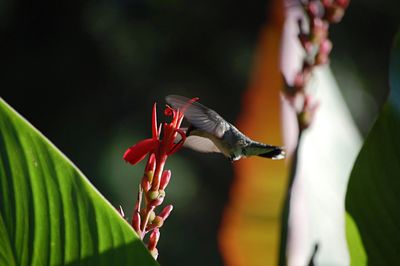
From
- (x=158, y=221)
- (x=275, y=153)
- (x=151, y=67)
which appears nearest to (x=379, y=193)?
(x=275, y=153)

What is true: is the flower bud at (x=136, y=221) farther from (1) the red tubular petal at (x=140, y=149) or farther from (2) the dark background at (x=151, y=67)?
(2) the dark background at (x=151, y=67)

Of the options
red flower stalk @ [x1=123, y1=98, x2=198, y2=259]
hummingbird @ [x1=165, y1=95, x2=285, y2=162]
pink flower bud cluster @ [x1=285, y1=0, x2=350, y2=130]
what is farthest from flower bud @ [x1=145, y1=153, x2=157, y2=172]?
pink flower bud cluster @ [x1=285, y1=0, x2=350, y2=130]

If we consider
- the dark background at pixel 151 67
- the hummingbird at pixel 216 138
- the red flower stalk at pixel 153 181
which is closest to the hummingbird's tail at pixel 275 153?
the hummingbird at pixel 216 138

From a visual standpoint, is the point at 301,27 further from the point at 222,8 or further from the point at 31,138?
the point at 222,8

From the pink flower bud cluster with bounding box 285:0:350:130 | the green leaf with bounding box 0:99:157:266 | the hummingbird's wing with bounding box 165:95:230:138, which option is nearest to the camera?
the green leaf with bounding box 0:99:157:266

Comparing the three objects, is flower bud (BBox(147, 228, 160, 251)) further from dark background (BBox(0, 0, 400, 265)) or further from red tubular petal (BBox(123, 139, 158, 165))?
dark background (BBox(0, 0, 400, 265))

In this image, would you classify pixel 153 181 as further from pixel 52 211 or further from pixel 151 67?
pixel 151 67
